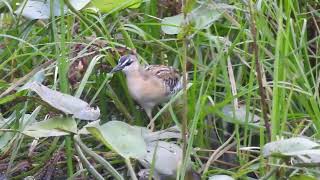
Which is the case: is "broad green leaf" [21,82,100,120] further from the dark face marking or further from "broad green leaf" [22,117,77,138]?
the dark face marking

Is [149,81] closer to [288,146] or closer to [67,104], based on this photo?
[67,104]

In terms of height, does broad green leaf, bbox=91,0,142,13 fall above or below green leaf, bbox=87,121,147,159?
above

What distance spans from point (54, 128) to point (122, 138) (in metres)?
0.15

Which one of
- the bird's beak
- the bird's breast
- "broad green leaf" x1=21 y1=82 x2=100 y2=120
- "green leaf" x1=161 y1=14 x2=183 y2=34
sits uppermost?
"green leaf" x1=161 y1=14 x2=183 y2=34

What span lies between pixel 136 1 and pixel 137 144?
0.89 metres

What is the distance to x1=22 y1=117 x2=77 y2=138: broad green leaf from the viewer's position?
5.82 ft

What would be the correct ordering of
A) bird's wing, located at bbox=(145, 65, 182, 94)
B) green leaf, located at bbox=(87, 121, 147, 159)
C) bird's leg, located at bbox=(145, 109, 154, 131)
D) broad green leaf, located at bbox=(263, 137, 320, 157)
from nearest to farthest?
broad green leaf, located at bbox=(263, 137, 320, 157)
green leaf, located at bbox=(87, 121, 147, 159)
bird's leg, located at bbox=(145, 109, 154, 131)
bird's wing, located at bbox=(145, 65, 182, 94)

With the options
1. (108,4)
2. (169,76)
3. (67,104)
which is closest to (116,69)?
(169,76)

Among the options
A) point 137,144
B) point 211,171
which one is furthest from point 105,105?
point 137,144

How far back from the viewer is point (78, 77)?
2.32m

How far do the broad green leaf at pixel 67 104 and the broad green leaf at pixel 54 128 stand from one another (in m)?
0.02

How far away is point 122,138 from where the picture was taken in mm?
1768

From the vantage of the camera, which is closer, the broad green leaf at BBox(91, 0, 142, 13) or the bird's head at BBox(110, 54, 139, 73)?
the bird's head at BBox(110, 54, 139, 73)

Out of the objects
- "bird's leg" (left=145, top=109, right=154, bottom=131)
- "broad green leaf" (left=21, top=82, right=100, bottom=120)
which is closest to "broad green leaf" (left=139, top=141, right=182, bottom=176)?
"broad green leaf" (left=21, top=82, right=100, bottom=120)
